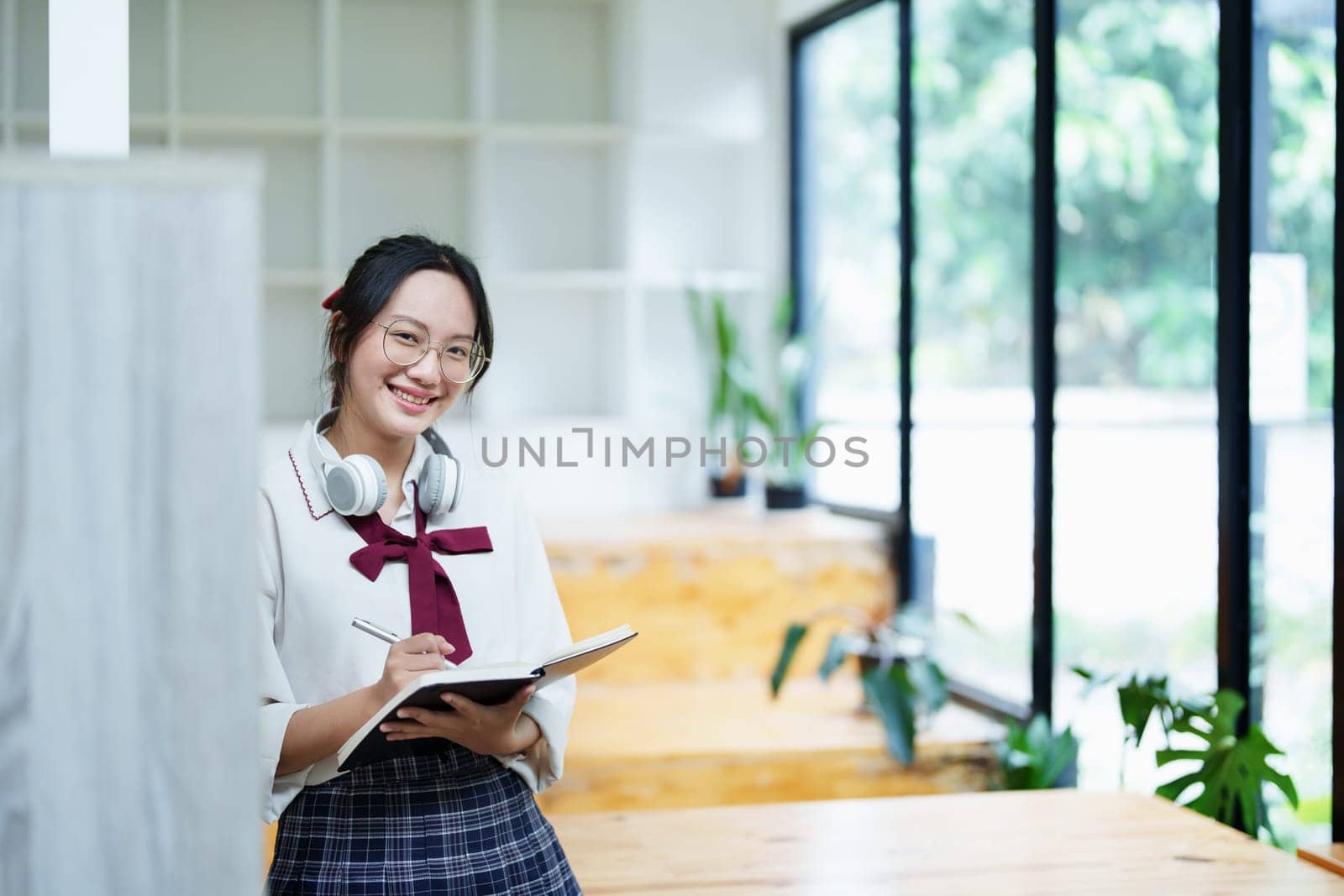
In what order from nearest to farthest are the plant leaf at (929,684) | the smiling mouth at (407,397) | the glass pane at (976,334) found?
the smiling mouth at (407,397)
the plant leaf at (929,684)
the glass pane at (976,334)

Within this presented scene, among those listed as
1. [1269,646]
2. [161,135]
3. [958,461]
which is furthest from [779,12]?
A: [1269,646]

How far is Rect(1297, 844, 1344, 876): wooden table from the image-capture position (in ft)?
7.77

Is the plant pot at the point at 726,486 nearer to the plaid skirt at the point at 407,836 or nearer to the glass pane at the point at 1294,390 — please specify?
the glass pane at the point at 1294,390

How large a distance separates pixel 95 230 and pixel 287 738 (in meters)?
0.73

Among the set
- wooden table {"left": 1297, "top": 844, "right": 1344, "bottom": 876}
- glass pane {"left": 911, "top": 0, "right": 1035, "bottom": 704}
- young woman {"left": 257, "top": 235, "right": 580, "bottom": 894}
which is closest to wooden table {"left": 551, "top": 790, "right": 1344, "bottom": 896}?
wooden table {"left": 1297, "top": 844, "right": 1344, "bottom": 876}

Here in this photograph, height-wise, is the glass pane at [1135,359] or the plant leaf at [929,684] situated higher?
the glass pane at [1135,359]

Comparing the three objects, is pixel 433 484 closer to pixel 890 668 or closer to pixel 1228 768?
pixel 1228 768

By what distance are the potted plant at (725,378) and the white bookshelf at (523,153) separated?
0.11 m

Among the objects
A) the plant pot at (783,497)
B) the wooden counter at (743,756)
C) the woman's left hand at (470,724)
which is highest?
the plant pot at (783,497)

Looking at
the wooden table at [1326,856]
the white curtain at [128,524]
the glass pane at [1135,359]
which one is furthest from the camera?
the glass pane at [1135,359]

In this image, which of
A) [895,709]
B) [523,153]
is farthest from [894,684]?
[523,153]

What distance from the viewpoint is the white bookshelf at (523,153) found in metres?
4.53

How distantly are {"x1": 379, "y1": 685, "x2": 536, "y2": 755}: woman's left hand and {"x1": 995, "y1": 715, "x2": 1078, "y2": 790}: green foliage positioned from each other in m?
1.95

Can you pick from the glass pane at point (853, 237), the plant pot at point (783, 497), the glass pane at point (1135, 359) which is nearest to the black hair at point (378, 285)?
the glass pane at point (1135, 359)
